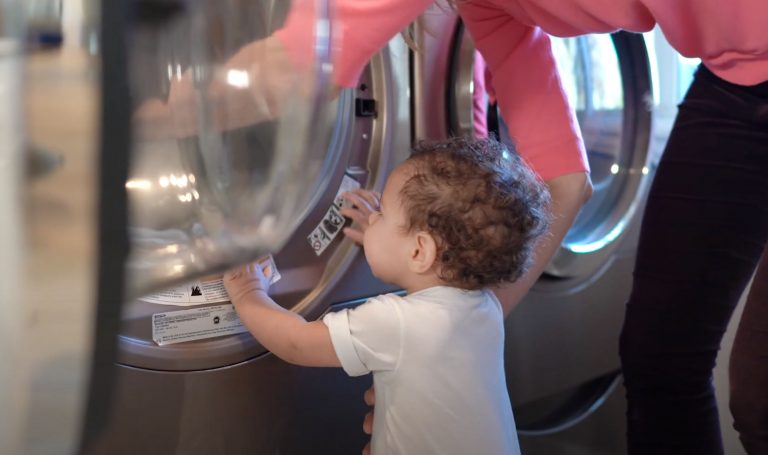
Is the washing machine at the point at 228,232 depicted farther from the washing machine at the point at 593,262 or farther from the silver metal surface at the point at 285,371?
the washing machine at the point at 593,262

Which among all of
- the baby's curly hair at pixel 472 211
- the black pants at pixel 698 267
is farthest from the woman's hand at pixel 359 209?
the black pants at pixel 698 267

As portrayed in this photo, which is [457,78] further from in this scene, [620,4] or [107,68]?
[107,68]

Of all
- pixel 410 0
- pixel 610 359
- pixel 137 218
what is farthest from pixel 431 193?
pixel 610 359

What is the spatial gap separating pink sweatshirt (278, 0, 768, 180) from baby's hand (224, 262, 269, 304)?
0.74 ft

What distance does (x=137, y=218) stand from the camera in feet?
1.30

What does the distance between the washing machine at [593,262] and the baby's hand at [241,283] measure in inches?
14.5

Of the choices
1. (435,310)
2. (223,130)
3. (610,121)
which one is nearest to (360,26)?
(223,130)

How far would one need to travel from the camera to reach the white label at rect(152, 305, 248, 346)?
709 millimetres

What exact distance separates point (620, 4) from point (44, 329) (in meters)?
0.59

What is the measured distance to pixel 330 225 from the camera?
0.86 metres

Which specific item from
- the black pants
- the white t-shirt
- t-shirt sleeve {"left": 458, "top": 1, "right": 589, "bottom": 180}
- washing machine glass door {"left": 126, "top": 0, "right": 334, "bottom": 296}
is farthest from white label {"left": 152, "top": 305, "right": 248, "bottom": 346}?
the black pants

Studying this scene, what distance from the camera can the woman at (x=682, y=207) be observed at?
2.58 feet

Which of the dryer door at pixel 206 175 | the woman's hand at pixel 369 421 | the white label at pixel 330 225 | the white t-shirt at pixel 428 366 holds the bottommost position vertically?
the woman's hand at pixel 369 421

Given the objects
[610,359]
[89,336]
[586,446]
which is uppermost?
[89,336]
